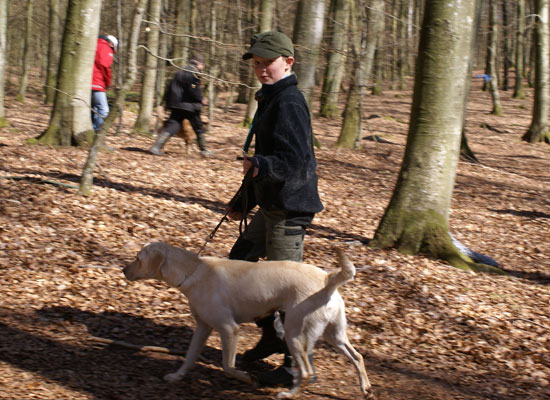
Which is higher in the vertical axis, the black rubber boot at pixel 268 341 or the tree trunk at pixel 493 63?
the tree trunk at pixel 493 63

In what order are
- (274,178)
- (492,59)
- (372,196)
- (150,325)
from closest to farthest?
(274,178) → (150,325) → (372,196) → (492,59)

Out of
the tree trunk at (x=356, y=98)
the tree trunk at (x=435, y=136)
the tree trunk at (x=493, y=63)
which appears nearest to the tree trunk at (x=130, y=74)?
the tree trunk at (x=435, y=136)

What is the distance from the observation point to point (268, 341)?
434 centimetres

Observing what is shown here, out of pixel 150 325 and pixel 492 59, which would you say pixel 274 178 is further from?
pixel 492 59

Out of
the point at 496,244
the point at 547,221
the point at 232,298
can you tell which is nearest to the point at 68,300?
the point at 232,298

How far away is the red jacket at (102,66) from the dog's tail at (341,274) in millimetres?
8889

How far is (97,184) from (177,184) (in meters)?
1.52

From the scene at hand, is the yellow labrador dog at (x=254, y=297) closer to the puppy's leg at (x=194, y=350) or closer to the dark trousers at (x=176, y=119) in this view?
the puppy's leg at (x=194, y=350)

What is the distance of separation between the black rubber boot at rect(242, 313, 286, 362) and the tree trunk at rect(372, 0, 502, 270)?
132 inches

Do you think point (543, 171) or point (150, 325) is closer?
point (150, 325)

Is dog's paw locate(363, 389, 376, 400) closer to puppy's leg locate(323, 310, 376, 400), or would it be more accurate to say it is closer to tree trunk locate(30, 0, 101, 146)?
puppy's leg locate(323, 310, 376, 400)

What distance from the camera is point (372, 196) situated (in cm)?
1117

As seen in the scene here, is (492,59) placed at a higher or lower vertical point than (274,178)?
higher

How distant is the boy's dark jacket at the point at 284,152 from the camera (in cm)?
378
